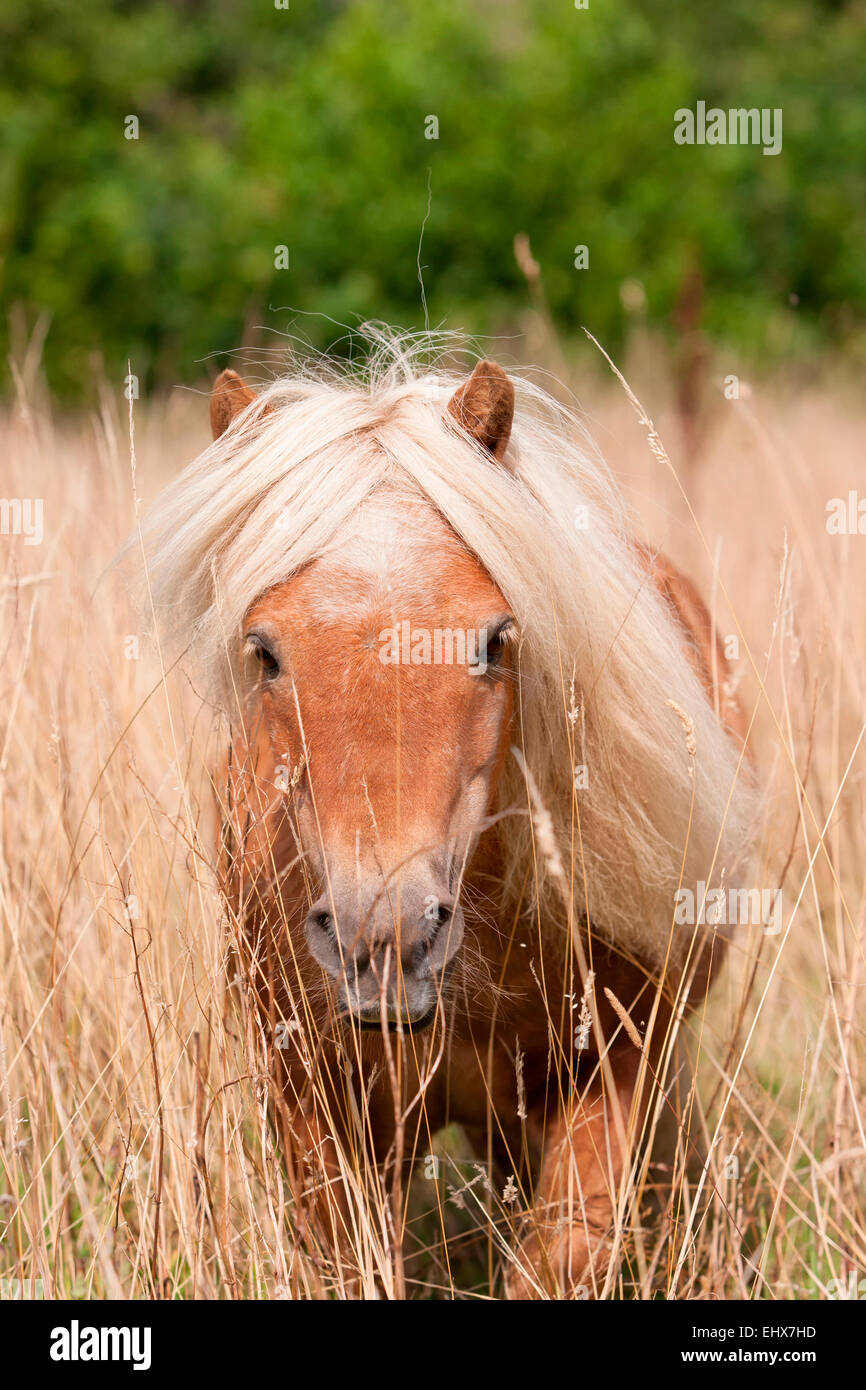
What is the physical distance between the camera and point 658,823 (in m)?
2.14

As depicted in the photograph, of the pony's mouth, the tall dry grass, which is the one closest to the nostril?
the pony's mouth

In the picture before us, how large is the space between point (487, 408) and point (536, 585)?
32 centimetres

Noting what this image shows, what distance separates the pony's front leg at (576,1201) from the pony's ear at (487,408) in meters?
1.10

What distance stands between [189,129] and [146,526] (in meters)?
22.4

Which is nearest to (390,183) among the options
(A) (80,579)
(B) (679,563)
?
(B) (679,563)

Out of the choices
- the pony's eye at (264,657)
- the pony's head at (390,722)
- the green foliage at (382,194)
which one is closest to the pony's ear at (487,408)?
the pony's head at (390,722)

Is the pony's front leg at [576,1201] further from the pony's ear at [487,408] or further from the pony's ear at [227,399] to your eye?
the pony's ear at [227,399]

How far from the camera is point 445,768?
169 centimetres

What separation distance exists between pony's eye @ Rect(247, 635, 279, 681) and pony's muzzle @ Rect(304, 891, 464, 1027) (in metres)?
0.41

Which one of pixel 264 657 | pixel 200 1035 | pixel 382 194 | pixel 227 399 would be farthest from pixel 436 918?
pixel 382 194

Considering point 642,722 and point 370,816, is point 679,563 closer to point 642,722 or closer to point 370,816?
point 642,722

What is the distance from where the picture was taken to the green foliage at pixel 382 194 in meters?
11.9

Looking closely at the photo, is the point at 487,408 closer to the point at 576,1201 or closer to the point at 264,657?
the point at 264,657
